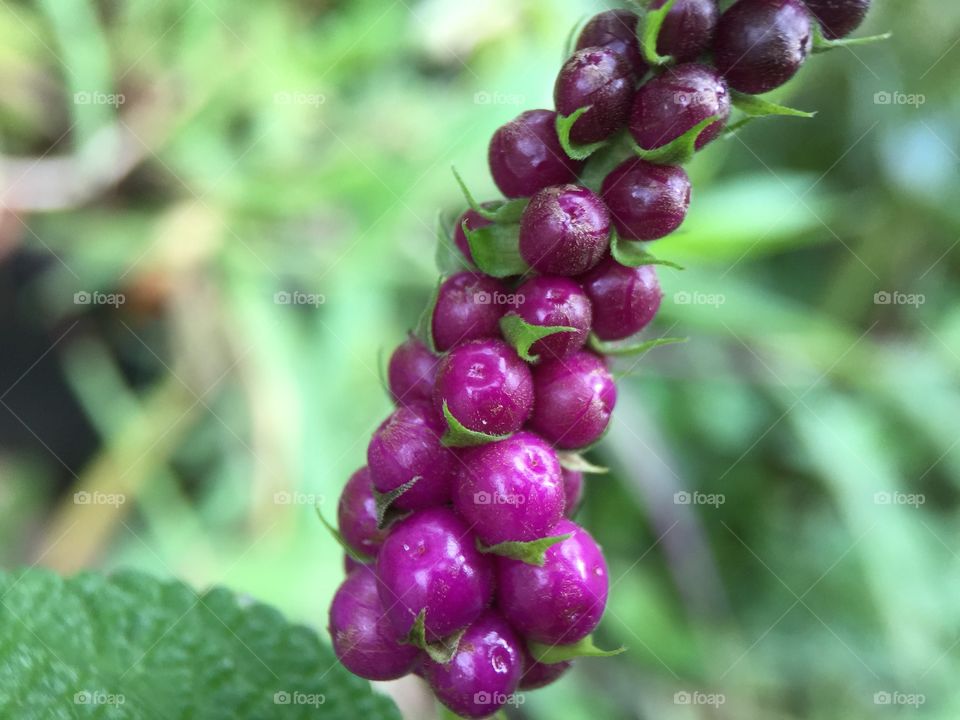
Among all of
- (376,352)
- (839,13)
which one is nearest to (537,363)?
(839,13)

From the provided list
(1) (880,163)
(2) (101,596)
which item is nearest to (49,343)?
(2) (101,596)

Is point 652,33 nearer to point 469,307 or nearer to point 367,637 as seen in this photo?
point 469,307

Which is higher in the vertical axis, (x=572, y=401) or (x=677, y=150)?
(x=677, y=150)

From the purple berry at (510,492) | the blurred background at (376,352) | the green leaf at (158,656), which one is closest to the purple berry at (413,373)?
the purple berry at (510,492)

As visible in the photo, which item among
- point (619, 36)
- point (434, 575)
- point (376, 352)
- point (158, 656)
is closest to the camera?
point (434, 575)

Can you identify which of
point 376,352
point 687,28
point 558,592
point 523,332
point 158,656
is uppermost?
point 687,28
